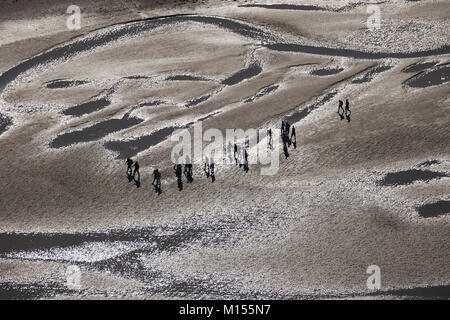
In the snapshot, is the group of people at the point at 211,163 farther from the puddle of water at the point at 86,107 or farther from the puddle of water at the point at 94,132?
the puddle of water at the point at 86,107

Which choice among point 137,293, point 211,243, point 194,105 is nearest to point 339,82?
point 194,105

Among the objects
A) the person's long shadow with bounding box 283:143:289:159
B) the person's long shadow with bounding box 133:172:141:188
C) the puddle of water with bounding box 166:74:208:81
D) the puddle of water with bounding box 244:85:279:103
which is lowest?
the person's long shadow with bounding box 133:172:141:188

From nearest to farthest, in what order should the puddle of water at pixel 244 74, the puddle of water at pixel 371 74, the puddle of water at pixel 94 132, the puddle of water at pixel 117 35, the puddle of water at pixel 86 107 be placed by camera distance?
the puddle of water at pixel 94 132
the puddle of water at pixel 86 107
the puddle of water at pixel 371 74
the puddle of water at pixel 244 74
the puddle of water at pixel 117 35

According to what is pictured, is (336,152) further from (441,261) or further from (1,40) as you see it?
(1,40)

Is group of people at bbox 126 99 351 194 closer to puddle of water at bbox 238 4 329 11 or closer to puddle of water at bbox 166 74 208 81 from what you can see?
puddle of water at bbox 166 74 208 81

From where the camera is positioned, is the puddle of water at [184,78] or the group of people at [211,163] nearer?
the group of people at [211,163]

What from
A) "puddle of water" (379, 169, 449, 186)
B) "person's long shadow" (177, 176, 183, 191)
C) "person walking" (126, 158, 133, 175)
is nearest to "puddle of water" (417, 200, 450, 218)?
"puddle of water" (379, 169, 449, 186)

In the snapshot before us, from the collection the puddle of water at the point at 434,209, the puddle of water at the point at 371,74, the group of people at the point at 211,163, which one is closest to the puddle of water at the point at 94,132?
the group of people at the point at 211,163
